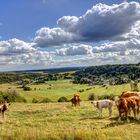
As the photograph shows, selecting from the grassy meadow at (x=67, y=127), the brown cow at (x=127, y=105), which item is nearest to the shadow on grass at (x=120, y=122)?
the grassy meadow at (x=67, y=127)

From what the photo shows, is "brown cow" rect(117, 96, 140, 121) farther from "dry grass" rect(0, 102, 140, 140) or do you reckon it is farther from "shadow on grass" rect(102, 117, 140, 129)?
"dry grass" rect(0, 102, 140, 140)

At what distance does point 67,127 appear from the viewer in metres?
24.0

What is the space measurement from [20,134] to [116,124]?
8.94 metres

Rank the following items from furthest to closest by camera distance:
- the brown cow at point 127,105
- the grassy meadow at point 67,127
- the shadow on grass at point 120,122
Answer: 1. the brown cow at point 127,105
2. the shadow on grass at point 120,122
3. the grassy meadow at point 67,127

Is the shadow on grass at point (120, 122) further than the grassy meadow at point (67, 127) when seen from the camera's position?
Yes

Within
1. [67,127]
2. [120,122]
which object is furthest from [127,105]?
[67,127]

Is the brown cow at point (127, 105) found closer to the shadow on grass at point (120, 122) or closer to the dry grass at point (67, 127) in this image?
the shadow on grass at point (120, 122)

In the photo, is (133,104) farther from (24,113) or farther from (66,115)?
(24,113)

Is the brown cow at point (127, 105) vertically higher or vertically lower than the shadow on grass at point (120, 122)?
higher

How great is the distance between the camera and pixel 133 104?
89.4 feet

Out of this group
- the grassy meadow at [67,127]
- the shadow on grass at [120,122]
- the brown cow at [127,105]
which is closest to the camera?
the grassy meadow at [67,127]

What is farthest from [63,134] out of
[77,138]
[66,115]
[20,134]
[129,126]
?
[66,115]

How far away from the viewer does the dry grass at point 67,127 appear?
688 inches

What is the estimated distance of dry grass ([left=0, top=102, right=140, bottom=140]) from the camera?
17484 millimetres
